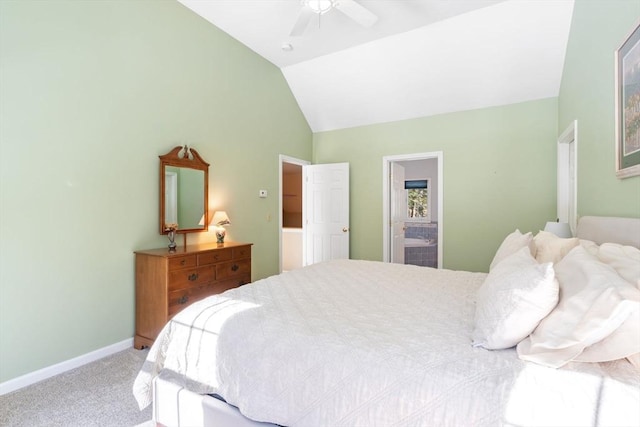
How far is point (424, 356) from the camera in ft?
3.67

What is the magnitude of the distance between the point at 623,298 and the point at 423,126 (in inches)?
155

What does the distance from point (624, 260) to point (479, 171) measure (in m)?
3.11

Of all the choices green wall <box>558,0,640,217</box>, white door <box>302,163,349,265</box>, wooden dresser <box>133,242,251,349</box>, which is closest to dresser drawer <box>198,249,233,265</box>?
wooden dresser <box>133,242,251,349</box>

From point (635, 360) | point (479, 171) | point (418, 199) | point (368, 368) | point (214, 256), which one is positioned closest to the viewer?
point (635, 360)

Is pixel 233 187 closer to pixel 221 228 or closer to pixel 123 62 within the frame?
pixel 221 228

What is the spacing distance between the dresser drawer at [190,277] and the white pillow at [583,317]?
97.3 inches

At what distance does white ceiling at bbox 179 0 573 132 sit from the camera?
311 centimetres

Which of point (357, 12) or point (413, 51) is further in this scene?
point (413, 51)

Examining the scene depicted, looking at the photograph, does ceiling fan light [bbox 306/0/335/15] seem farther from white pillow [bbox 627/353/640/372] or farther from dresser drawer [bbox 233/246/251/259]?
white pillow [bbox 627/353/640/372]

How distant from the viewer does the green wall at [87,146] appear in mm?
2131

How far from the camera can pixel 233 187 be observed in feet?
12.7

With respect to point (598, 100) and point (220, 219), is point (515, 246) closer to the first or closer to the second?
point (598, 100)

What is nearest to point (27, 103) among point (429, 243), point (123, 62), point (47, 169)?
point (47, 169)

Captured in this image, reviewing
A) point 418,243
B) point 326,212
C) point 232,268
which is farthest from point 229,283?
point 418,243
